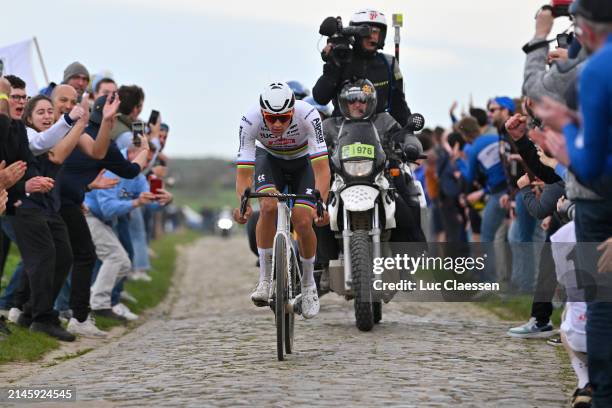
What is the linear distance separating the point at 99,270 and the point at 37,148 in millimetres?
3498

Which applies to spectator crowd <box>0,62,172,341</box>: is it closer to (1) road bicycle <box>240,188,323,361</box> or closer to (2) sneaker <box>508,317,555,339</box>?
(1) road bicycle <box>240,188,323,361</box>

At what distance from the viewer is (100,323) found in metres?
14.6

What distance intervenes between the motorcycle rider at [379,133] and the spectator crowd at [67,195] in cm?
227

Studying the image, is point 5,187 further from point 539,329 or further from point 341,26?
point 539,329

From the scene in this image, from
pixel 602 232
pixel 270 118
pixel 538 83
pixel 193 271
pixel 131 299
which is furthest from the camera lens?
pixel 193 271

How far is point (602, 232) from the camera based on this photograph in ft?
23.0

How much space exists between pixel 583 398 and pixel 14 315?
24.1 feet

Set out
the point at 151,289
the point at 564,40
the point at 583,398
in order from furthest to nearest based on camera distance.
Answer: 1. the point at 151,289
2. the point at 564,40
3. the point at 583,398

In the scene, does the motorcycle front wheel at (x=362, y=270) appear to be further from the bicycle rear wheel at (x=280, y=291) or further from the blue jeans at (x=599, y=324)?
the blue jeans at (x=599, y=324)

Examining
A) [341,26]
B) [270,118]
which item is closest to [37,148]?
[270,118]

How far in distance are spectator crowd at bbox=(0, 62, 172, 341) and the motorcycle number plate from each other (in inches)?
92.3

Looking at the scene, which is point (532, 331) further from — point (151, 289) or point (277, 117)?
point (151, 289)

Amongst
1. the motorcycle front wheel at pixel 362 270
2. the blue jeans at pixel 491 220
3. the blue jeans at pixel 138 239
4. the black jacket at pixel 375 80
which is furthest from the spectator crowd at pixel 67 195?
the blue jeans at pixel 491 220

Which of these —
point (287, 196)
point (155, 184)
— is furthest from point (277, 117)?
point (155, 184)
